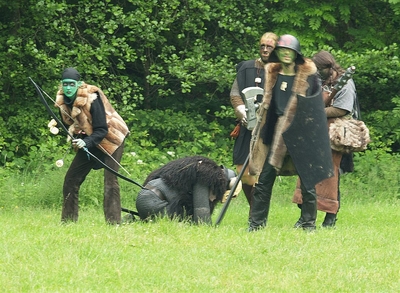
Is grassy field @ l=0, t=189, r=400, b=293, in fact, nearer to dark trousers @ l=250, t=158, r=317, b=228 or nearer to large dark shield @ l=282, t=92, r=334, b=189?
dark trousers @ l=250, t=158, r=317, b=228

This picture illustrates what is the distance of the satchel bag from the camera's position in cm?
1027

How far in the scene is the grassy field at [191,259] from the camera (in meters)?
6.89

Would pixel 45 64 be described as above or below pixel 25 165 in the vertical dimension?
above

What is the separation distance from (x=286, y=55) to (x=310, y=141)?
886 mm

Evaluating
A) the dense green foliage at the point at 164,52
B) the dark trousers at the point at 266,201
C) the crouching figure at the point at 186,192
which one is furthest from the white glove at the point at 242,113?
the dense green foliage at the point at 164,52

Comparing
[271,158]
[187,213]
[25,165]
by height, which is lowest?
[25,165]

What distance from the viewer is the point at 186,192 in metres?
9.88

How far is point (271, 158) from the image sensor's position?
375 inches

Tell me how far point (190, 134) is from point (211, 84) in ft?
4.31

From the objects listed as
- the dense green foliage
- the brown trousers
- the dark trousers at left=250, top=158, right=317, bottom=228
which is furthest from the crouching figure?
the dense green foliage

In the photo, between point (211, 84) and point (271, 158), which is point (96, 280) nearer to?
point (271, 158)

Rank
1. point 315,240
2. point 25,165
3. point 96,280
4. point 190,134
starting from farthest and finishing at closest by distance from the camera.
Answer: point 190,134 < point 25,165 < point 315,240 < point 96,280

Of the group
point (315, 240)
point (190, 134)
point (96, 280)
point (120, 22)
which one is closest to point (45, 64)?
point (120, 22)

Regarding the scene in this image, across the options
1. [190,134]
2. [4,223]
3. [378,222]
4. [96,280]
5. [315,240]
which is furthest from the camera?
[190,134]
